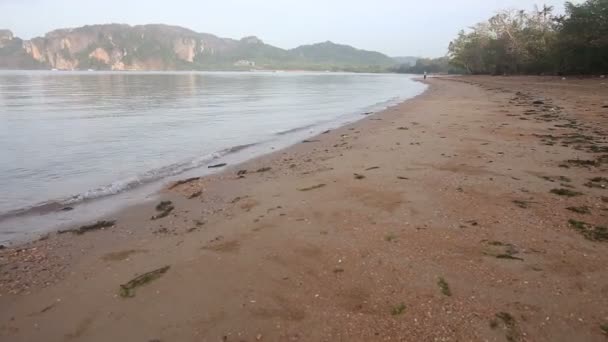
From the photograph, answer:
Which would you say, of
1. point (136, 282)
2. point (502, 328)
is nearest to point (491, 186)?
point (502, 328)

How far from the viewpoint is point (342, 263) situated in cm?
350

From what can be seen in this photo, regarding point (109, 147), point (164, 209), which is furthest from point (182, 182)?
point (109, 147)

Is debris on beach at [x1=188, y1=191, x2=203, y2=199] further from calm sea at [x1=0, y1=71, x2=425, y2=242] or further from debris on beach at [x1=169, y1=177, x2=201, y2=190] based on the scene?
calm sea at [x1=0, y1=71, x2=425, y2=242]

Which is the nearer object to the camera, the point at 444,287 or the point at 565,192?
the point at 444,287

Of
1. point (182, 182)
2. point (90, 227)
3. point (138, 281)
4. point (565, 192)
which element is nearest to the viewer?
point (138, 281)

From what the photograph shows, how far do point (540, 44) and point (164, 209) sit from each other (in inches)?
2487

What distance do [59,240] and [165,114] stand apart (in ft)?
50.1

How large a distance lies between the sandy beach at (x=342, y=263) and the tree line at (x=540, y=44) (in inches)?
1607

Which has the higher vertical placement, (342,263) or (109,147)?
(342,263)

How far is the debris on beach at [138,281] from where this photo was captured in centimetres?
328

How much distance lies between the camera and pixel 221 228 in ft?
15.3

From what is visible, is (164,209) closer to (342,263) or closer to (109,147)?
(342,263)

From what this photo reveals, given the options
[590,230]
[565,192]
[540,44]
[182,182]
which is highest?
[540,44]

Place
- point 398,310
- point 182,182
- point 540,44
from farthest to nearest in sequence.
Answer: point 540,44
point 182,182
point 398,310
